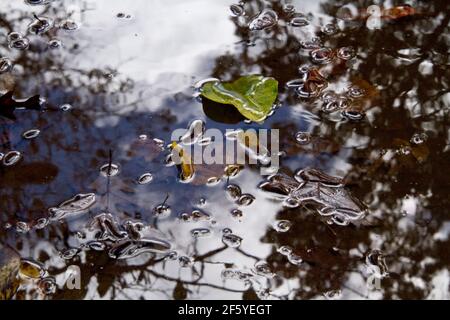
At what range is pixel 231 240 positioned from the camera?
5.70ft

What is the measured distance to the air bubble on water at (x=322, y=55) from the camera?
7.23 ft

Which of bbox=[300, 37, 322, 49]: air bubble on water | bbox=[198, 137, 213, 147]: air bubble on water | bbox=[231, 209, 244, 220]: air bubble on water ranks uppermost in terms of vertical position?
bbox=[300, 37, 322, 49]: air bubble on water

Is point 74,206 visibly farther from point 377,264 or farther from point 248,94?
point 377,264

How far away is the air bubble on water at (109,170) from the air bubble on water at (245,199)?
0.43 metres

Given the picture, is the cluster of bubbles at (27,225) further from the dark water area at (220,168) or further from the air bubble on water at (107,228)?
the air bubble on water at (107,228)

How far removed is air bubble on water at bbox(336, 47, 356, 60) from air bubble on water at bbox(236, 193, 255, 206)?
2.51ft

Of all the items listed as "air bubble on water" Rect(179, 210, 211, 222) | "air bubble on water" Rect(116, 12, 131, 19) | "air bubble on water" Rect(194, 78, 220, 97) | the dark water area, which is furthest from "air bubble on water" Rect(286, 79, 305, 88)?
"air bubble on water" Rect(116, 12, 131, 19)

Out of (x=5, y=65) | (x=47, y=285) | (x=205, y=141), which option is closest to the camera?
(x=47, y=285)

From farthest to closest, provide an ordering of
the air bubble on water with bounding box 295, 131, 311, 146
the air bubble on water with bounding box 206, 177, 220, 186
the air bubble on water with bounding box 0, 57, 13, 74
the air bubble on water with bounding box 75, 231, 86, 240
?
the air bubble on water with bounding box 0, 57, 13, 74
the air bubble on water with bounding box 295, 131, 311, 146
the air bubble on water with bounding box 206, 177, 220, 186
the air bubble on water with bounding box 75, 231, 86, 240

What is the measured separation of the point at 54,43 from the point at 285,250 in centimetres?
130

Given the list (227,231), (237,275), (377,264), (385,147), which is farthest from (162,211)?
(385,147)

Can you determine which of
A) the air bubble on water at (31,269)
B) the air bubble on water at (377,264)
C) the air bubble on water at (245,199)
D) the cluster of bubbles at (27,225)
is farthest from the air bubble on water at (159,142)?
the air bubble on water at (377,264)

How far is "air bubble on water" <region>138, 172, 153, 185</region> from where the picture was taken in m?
1.85

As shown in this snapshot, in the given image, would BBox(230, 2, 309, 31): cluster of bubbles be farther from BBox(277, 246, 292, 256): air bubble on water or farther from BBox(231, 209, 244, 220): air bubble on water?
BBox(277, 246, 292, 256): air bubble on water
